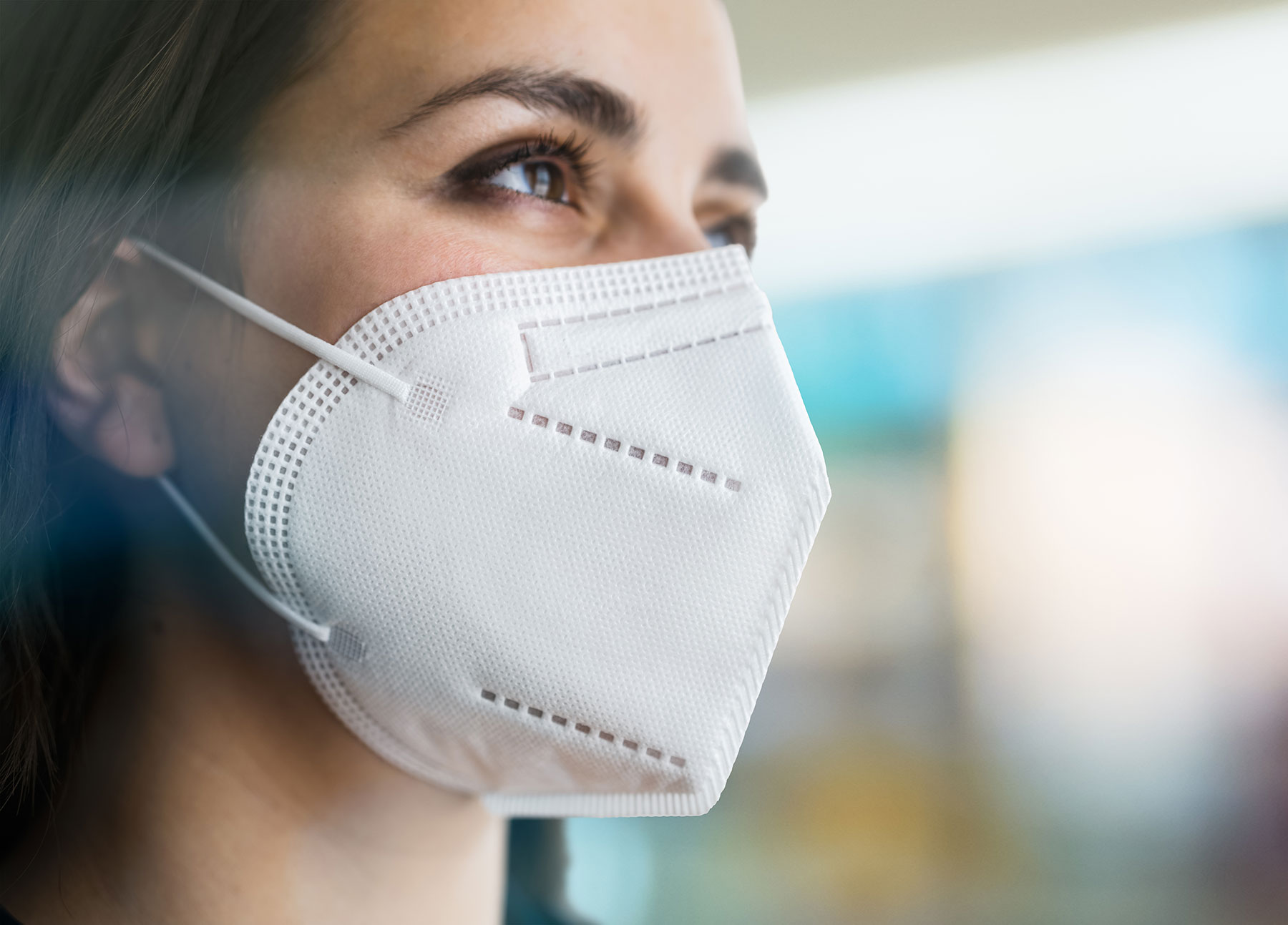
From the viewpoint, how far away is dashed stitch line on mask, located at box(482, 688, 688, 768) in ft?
1.98

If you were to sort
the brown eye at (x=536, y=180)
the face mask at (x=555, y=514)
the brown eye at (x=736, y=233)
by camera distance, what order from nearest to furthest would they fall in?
the face mask at (x=555, y=514), the brown eye at (x=536, y=180), the brown eye at (x=736, y=233)

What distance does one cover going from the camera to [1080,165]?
85cm

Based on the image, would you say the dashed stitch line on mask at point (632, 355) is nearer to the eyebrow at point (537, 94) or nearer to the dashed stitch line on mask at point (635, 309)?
the dashed stitch line on mask at point (635, 309)

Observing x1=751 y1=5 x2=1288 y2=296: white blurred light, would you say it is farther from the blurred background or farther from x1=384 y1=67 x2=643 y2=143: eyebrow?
x1=384 y1=67 x2=643 y2=143: eyebrow

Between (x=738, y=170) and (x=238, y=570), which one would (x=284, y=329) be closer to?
(x=238, y=570)

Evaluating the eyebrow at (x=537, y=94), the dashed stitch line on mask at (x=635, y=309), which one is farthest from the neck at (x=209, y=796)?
the eyebrow at (x=537, y=94)

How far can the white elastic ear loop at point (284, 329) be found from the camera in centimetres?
62

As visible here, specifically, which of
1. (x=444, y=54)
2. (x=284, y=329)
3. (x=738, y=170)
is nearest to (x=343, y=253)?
(x=284, y=329)

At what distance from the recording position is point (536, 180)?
72 cm

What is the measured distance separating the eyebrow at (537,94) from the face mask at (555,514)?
5.4 inches

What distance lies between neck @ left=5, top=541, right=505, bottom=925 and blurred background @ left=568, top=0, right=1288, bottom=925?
1.16ft

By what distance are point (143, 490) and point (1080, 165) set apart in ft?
3.09

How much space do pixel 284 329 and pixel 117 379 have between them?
0.16m

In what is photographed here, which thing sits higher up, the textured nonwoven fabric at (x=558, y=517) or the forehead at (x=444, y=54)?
the forehead at (x=444, y=54)
